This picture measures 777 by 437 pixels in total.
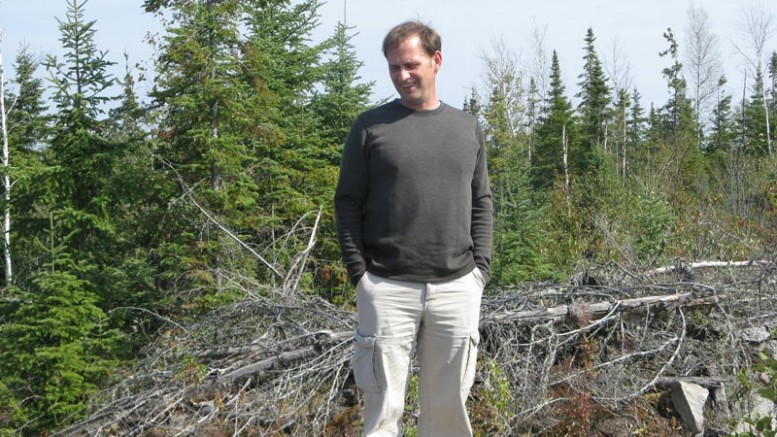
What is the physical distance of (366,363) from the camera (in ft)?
11.2

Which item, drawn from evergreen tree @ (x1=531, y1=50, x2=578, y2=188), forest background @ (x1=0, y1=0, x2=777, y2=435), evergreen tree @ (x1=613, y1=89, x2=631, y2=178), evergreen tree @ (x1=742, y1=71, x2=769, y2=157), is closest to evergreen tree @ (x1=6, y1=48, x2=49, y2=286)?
forest background @ (x1=0, y1=0, x2=777, y2=435)

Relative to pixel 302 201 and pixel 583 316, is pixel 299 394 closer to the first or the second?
pixel 583 316

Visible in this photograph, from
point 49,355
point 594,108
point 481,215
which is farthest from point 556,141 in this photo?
point 481,215

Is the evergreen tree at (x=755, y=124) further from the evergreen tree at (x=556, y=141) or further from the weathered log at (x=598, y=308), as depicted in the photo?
the weathered log at (x=598, y=308)

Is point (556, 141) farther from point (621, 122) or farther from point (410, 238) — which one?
point (410, 238)

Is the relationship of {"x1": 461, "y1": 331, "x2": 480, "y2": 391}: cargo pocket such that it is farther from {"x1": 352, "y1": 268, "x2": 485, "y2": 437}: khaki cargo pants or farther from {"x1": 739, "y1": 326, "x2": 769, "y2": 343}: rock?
{"x1": 739, "y1": 326, "x2": 769, "y2": 343}: rock

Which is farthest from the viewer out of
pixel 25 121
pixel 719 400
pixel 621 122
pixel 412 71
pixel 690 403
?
pixel 621 122

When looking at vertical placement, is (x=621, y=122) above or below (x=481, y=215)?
above

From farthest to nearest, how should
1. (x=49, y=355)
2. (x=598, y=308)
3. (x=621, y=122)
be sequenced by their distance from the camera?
(x=621, y=122), (x=49, y=355), (x=598, y=308)

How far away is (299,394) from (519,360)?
144 cm

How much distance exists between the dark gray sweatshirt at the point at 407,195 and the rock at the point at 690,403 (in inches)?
93.3

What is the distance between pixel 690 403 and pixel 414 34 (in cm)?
313

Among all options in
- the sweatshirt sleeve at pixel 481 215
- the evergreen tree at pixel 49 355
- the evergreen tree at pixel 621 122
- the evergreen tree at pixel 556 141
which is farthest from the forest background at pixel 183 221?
the evergreen tree at pixel 621 122

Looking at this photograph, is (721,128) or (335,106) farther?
(721,128)
